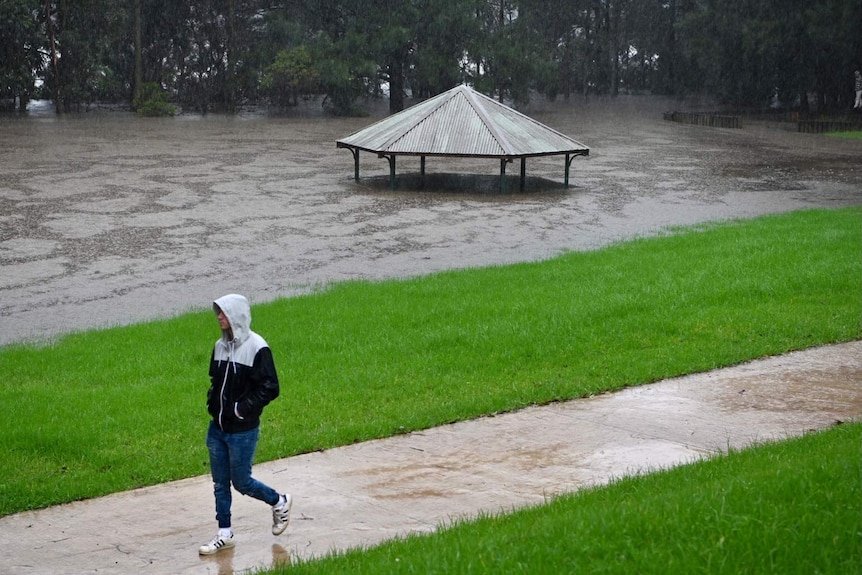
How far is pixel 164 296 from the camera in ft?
48.9

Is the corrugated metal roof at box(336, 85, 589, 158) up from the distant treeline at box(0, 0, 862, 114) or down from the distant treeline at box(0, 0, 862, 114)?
down

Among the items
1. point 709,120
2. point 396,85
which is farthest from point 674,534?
point 396,85

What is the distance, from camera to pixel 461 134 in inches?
1061

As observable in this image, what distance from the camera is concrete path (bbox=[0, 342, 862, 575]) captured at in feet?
20.6

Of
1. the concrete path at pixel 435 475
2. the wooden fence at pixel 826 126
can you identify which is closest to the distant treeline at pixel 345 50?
the wooden fence at pixel 826 126

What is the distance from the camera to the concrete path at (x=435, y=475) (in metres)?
6.29

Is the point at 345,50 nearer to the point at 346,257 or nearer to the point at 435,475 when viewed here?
the point at 346,257

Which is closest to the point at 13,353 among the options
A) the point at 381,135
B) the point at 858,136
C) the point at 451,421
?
the point at 451,421

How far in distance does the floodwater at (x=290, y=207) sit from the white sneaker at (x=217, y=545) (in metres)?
7.27

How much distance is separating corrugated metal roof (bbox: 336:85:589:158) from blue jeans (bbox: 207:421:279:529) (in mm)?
20178

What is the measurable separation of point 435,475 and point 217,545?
5.97 feet

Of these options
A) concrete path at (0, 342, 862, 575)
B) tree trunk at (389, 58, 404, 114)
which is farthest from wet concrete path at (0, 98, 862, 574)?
tree trunk at (389, 58, 404, 114)

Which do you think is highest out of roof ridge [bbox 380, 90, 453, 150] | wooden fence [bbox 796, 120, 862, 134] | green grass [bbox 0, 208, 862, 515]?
roof ridge [bbox 380, 90, 453, 150]

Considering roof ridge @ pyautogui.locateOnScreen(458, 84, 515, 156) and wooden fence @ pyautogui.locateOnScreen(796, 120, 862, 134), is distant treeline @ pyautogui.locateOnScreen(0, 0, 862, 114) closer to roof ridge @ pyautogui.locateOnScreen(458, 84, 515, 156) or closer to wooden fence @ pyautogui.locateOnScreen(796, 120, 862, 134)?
wooden fence @ pyautogui.locateOnScreen(796, 120, 862, 134)
